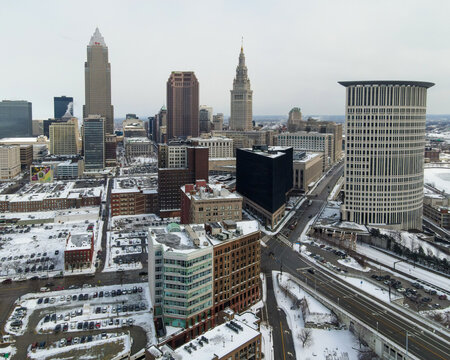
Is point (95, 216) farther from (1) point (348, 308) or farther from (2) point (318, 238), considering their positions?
(1) point (348, 308)

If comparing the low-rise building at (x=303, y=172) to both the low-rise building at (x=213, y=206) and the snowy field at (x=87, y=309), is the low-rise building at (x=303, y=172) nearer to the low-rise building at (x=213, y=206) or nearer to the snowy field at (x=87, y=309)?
the low-rise building at (x=213, y=206)

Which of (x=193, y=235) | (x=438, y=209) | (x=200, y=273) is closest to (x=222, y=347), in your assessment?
(x=200, y=273)

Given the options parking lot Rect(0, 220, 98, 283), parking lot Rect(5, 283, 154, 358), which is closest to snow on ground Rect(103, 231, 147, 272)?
parking lot Rect(0, 220, 98, 283)

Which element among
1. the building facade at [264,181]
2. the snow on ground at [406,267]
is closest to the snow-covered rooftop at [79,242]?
the building facade at [264,181]

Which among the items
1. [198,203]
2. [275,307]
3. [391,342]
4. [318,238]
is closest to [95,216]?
[198,203]

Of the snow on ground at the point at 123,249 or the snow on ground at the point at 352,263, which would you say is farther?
the snow on ground at the point at 123,249

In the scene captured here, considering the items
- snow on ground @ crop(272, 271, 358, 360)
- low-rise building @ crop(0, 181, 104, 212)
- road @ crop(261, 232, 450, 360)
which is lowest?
snow on ground @ crop(272, 271, 358, 360)

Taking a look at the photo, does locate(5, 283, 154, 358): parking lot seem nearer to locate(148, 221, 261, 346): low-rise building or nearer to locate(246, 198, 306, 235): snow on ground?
locate(148, 221, 261, 346): low-rise building
